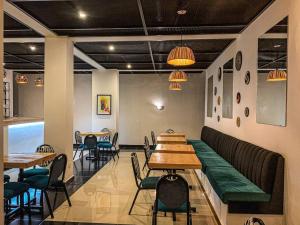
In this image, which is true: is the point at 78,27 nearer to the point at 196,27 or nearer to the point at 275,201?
the point at 196,27

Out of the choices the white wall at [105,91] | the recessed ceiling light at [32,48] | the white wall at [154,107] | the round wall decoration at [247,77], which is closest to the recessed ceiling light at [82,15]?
the recessed ceiling light at [32,48]

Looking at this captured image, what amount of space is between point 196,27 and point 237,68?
123 centimetres

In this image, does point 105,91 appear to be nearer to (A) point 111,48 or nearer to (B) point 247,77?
(A) point 111,48

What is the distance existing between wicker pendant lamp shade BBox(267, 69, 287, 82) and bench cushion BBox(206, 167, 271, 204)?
55.4 inches

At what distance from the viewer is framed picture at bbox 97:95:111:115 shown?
9.43 m

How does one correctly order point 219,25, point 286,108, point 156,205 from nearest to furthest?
point 156,205
point 286,108
point 219,25

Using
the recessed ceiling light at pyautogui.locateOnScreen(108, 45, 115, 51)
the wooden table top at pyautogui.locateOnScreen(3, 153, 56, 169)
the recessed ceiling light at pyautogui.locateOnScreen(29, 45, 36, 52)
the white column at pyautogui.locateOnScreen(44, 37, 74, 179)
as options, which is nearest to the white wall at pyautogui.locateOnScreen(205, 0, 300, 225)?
the recessed ceiling light at pyautogui.locateOnScreen(108, 45, 115, 51)

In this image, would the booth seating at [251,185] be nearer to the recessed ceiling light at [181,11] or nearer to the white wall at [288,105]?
the white wall at [288,105]

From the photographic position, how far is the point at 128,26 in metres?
4.83

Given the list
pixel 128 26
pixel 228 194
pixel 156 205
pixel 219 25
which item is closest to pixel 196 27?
pixel 219 25

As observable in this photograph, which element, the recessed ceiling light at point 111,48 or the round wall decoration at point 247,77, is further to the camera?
the recessed ceiling light at point 111,48

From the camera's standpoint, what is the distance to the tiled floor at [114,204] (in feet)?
12.2

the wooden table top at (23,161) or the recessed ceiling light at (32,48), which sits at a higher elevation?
the recessed ceiling light at (32,48)

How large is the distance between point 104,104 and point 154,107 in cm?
229
